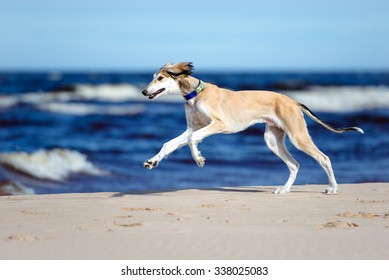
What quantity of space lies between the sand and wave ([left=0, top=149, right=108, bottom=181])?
171 inches

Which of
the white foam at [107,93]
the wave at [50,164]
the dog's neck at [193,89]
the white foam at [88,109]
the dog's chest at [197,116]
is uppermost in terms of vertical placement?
the white foam at [107,93]

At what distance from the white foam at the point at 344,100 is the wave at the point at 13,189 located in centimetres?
2837

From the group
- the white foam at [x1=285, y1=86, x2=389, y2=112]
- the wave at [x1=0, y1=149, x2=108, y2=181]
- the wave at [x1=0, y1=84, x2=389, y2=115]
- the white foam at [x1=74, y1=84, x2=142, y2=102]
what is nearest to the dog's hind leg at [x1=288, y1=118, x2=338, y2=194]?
the wave at [x1=0, y1=149, x2=108, y2=181]

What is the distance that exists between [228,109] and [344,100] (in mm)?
36314

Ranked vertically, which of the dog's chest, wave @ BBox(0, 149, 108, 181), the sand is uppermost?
wave @ BBox(0, 149, 108, 181)

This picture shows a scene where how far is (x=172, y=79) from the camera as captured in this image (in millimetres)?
10375

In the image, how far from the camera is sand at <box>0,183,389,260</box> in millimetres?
6602

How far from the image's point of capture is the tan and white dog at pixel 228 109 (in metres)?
10.2

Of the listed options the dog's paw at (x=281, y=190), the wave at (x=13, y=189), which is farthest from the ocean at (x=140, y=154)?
the dog's paw at (x=281, y=190)

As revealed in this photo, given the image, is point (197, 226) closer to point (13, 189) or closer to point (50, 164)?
point (13, 189)

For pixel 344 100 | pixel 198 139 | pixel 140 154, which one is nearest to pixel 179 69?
pixel 198 139

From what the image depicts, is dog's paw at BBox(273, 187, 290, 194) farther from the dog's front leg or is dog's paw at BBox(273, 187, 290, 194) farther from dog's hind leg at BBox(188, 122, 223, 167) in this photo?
the dog's front leg

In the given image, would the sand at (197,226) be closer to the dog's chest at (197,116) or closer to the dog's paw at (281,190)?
the dog's paw at (281,190)
